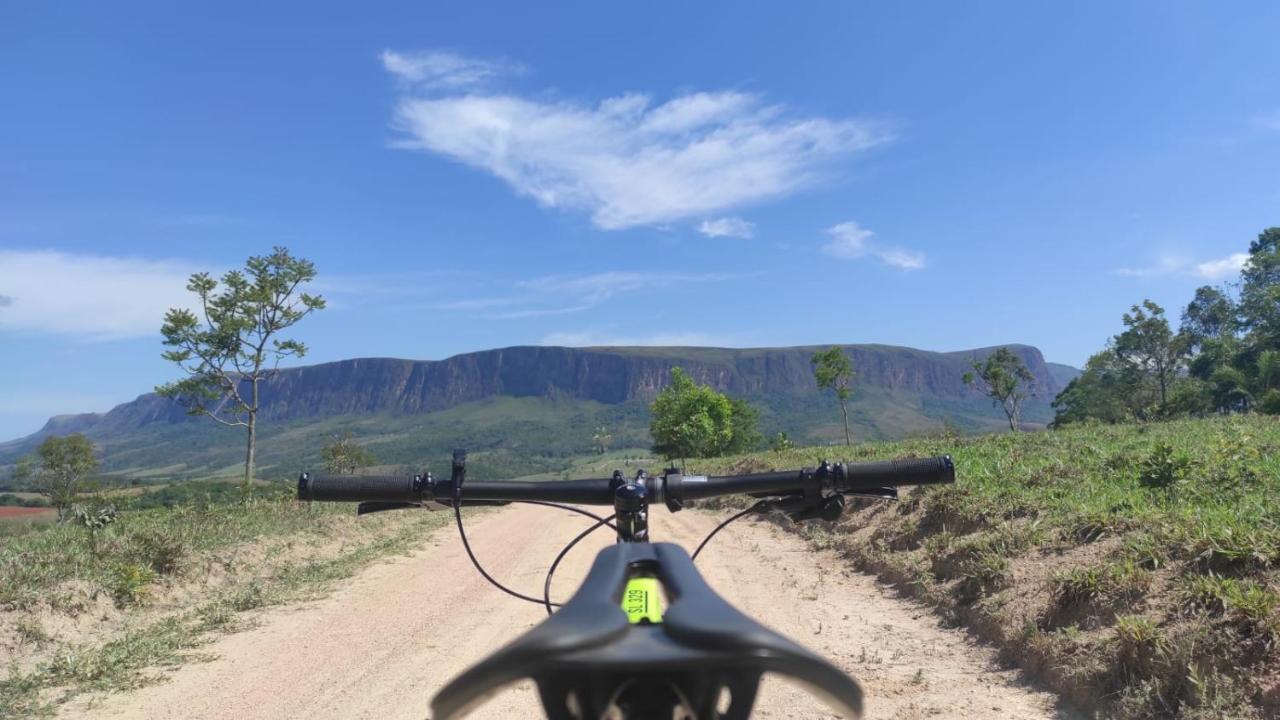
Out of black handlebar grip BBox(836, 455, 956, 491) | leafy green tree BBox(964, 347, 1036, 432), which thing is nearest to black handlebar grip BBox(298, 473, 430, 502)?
black handlebar grip BBox(836, 455, 956, 491)

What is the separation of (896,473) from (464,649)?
195 inches

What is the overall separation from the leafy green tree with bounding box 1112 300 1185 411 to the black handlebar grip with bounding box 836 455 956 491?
6763 cm

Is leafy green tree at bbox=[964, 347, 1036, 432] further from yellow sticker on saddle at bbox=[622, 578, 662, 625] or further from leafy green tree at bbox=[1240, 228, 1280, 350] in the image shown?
yellow sticker on saddle at bbox=[622, 578, 662, 625]

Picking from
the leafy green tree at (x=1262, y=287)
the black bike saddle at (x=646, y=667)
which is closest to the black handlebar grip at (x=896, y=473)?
the black bike saddle at (x=646, y=667)

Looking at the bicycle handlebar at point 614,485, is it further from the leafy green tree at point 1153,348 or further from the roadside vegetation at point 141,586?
the leafy green tree at point 1153,348

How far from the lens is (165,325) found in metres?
23.6

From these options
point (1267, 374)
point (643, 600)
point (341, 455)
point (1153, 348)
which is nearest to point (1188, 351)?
point (1153, 348)

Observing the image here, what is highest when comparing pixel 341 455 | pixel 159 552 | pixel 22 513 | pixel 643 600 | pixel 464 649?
pixel 643 600

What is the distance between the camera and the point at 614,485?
2.43 m

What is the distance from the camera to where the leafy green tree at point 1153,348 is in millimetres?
59938

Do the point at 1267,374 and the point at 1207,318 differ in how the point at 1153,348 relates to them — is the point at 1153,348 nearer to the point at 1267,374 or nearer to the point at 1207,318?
the point at 1207,318

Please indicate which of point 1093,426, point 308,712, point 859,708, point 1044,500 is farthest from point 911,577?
point 1093,426

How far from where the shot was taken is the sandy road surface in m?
5.27

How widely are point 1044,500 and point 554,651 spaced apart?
931 centimetres
